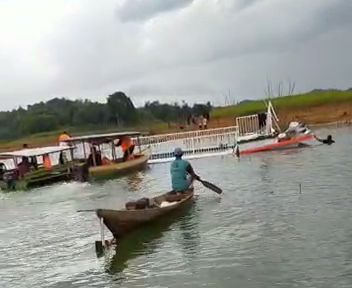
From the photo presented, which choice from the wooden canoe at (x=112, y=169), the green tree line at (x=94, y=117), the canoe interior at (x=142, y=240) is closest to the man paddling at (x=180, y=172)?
the canoe interior at (x=142, y=240)

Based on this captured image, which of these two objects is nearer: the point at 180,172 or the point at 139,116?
the point at 180,172

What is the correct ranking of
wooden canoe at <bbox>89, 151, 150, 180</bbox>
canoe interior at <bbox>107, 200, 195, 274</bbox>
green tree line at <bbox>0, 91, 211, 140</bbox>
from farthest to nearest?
green tree line at <bbox>0, 91, 211, 140</bbox> < wooden canoe at <bbox>89, 151, 150, 180</bbox> < canoe interior at <bbox>107, 200, 195, 274</bbox>

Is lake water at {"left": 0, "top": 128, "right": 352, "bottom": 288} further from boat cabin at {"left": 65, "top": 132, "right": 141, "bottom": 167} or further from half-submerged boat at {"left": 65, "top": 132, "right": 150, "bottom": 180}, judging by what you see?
boat cabin at {"left": 65, "top": 132, "right": 141, "bottom": 167}

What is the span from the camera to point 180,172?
24.1 m

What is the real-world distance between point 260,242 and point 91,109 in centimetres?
9052

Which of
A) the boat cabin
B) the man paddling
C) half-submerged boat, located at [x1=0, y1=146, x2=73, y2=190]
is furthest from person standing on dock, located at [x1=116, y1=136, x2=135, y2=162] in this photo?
the man paddling

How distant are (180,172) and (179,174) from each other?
10cm

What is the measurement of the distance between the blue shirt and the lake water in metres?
0.94

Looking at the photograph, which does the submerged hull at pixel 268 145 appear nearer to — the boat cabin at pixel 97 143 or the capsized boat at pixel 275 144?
the capsized boat at pixel 275 144

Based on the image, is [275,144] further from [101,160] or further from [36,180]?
[36,180]

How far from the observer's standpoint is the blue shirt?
78.8ft

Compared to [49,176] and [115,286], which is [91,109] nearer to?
[49,176]

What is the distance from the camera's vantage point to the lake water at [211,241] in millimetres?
14867

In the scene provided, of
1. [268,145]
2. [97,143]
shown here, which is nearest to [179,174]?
[97,143]
